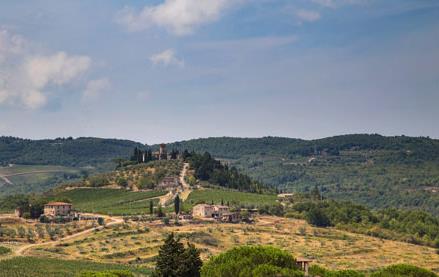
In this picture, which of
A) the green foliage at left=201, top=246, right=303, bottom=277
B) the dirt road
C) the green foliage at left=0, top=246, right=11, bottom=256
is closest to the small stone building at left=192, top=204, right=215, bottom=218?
the dirt road

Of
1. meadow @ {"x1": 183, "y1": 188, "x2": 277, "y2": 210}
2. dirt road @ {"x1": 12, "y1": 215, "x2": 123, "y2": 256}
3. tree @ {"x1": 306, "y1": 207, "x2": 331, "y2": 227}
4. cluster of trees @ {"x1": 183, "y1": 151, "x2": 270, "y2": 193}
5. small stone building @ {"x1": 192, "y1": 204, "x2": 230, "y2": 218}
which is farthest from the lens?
cluster of trees @ {"x1": 183, "y1": 151, "x2": 270, "y2": 193}

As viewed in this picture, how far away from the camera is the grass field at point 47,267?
265 feet

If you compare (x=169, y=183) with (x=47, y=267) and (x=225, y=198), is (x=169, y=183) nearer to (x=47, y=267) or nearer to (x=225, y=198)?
(x=225, y=198)

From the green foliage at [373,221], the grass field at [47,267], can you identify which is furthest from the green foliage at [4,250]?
the green foliage at [373,221]

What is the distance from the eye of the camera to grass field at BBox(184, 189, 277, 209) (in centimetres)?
15738

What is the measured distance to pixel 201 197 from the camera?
165 m

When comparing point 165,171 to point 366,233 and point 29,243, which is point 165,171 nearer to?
point 366,233

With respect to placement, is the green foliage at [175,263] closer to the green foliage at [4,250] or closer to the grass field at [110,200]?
the green foliage at [4,250]

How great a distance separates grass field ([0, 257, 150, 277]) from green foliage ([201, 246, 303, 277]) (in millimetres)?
21928

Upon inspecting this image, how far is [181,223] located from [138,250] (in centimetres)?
2537

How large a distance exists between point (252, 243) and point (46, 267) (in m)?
41.0

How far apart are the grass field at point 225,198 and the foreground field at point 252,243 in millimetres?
17252

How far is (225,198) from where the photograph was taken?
6407 inches

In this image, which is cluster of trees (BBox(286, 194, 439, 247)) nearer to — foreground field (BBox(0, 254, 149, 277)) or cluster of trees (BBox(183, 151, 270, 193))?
cluster of trees (BBox(183, 151, 270, 193))
